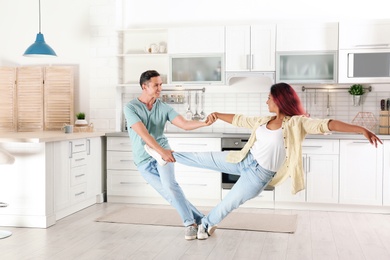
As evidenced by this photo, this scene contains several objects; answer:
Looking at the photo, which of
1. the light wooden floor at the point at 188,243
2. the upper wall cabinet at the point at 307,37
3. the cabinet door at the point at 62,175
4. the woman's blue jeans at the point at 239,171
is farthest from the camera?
the upper wall cabinet at the point at 307,37

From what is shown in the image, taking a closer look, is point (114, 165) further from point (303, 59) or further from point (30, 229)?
point (303, 59)

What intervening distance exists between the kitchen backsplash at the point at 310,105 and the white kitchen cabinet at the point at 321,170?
0.73 m

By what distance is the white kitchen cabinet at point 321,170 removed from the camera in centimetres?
604

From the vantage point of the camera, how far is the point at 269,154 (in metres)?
4.35

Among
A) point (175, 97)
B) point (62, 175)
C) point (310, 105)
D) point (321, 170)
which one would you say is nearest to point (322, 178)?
point (321, 170)

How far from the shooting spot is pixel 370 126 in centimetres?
653

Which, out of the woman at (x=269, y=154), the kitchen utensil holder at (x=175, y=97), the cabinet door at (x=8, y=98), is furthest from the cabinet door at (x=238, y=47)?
the cabinet door at (x=8, y=98)

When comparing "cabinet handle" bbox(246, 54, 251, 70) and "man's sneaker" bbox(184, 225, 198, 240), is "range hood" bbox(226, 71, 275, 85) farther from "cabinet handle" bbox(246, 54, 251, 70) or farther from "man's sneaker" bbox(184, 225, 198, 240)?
"man's sneaker" bbox(184, 225, 198, 240)

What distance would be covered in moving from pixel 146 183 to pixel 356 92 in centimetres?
268

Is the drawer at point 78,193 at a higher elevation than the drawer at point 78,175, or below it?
below

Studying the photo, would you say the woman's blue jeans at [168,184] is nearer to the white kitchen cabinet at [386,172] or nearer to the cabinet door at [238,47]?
the cabinet door at [238,47]

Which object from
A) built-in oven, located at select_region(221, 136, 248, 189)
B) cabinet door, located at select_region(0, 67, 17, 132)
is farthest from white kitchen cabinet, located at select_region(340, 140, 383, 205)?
cabinet door, located at select_region(0, 67, 17, 132)

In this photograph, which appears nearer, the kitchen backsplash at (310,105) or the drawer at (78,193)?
the drawer at (78,193)

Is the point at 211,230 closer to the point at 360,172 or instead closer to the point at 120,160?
the point at 360,172
